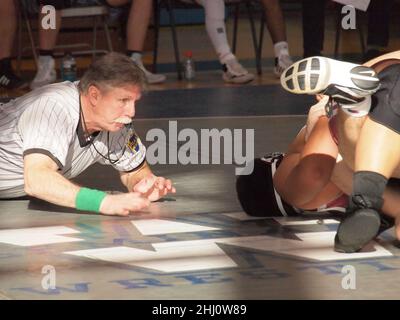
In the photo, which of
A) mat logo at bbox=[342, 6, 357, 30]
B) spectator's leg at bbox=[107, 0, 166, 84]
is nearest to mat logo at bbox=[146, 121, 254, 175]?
spectator's leg at bbox=[107, 0, 166, 84]

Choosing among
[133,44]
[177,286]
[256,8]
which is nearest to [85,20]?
[133,44]

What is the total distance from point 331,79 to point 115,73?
919mm

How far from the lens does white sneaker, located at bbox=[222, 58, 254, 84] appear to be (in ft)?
25.7

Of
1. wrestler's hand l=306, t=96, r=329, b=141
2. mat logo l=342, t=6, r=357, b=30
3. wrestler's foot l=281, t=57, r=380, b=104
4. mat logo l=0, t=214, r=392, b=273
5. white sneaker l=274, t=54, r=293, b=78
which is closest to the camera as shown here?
wrestler's foot l=281, t=57, r=380, b=104

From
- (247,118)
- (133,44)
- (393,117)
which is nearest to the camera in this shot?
(393,117)

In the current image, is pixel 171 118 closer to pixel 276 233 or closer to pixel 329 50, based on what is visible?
pixel 276 233

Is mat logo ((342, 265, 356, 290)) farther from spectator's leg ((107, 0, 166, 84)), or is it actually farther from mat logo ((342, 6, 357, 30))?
mat logo ((342, 6, 357, 30))

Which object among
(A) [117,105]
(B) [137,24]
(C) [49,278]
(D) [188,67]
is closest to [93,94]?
(A) [117,105]

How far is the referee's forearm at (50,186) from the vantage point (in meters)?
3.79

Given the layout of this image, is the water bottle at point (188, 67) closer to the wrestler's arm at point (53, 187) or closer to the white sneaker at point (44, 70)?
the white sneaker at point (44, 70)

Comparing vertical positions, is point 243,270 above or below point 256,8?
above

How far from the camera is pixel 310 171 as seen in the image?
3666 mm

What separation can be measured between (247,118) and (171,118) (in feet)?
1.38
